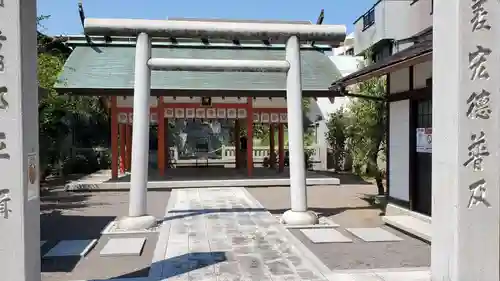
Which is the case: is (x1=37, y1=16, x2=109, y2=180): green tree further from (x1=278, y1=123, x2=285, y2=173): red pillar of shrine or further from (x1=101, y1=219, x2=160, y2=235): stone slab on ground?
(x1=278, y1=123, x2=285, y2=173): red pillar of shrine

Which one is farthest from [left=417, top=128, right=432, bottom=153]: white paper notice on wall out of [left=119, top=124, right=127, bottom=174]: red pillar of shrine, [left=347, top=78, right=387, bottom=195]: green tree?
[left=119, top=124, right=127, bottom=174]: red pillar of shrine

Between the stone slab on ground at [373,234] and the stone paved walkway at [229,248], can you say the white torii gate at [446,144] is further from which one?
the stone slab on ground at [373,234]

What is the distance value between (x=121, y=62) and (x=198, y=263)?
1331 centimetres

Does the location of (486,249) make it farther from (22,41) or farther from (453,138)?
(22,41)

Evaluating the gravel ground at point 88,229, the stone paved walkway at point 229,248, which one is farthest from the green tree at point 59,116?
the stone paved walkway at point 229,248

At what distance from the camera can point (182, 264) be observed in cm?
657

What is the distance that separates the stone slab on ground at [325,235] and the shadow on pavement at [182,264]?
202 centimetres

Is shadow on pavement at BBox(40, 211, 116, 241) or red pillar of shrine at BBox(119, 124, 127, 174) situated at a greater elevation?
red pillar of shrine at BBox(119, 124, 127, 174)

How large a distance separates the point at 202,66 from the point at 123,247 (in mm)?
4169

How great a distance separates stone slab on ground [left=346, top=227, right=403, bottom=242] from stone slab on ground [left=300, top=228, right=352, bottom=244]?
1.05 feet

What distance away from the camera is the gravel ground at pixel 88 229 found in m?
6.44

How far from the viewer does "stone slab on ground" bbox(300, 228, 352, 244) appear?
8.29m

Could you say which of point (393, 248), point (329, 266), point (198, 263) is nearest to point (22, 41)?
point (198, 263)

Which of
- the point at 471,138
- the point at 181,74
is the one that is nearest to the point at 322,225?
the point at 471,138
